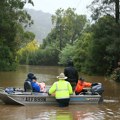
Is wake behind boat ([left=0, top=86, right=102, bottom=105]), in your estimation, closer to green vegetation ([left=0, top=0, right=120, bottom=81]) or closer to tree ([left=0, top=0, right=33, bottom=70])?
green vegetation ([left=0, top=0, right=120, bottom=81])

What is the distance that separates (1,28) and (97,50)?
44.7ft

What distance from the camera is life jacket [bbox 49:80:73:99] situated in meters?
15.8

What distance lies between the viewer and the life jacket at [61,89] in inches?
623

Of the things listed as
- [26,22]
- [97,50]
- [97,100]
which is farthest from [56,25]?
[97,100]

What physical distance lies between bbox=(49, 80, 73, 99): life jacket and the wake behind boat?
49 cm

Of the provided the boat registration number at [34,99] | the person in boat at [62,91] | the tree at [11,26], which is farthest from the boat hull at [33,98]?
the tree at [11,26]

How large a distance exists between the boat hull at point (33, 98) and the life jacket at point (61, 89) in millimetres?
485

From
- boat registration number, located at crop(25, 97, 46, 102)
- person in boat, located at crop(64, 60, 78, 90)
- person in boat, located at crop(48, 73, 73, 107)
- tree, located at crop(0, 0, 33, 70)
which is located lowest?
boat registration number, located at crop(25, 97, 46, 102)

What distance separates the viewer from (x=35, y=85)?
16828 millimetres

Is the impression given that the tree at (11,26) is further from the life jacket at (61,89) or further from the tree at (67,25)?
the tree at (67,25)

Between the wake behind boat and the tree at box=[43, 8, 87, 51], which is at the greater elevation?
the tree at box=[43, 8, 87, 51]

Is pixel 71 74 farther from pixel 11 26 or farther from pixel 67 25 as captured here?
pixel 67 25

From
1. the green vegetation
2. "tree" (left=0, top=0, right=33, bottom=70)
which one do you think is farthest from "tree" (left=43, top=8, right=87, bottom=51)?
"tree" (left=0, top=0, right=33, bottom=70)

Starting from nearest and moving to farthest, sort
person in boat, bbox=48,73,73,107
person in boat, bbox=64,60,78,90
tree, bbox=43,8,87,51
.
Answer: person in boat, bbox=48,73,73,107 < person in boat, bbox=64,60,78,90 < tree, bbox=43,8,87,51
